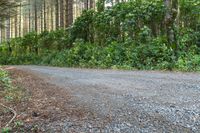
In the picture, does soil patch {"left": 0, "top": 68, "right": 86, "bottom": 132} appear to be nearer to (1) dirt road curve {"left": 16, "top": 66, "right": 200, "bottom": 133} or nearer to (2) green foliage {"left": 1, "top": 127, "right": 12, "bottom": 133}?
(2) green foliage {"left": 1, "top": 127, "right": 12, "bottom": 133}

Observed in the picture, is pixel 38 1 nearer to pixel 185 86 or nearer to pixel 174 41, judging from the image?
pixel 174 41

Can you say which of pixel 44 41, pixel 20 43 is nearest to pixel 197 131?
pixel 44 41

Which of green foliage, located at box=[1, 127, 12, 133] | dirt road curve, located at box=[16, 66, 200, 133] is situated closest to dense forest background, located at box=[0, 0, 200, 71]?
dirt road curve, located at box=[16, 66, 200, 133]

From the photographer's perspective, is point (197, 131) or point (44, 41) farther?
point (44, 41)

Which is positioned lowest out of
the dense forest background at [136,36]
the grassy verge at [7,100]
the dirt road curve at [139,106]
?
the grassy verge at [7,100]

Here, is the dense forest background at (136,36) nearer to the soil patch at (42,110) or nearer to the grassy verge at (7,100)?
the grassy verge at (7,100)

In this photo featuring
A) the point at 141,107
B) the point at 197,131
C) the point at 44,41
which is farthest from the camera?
the point at 44,41

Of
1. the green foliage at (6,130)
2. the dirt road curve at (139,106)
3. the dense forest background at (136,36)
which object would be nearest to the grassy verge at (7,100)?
the green foliage at (6,130)

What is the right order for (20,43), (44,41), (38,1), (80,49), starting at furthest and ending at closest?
(38,1)
(20,43)
(44,41)
(80,49)

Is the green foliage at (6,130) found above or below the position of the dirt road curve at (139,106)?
below

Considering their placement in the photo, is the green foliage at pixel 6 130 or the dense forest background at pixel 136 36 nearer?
the green foliage at pixel 6 130

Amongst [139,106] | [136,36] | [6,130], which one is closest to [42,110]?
[6,130]

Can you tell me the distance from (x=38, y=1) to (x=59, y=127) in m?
40.2

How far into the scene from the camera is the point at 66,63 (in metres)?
22.2
